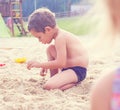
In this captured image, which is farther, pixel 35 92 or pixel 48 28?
pixel 48 28

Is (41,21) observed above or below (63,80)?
above

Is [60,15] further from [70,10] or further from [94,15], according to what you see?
[94,15]

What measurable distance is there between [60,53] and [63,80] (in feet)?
0.57

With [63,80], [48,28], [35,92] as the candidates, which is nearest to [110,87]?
[35,92]

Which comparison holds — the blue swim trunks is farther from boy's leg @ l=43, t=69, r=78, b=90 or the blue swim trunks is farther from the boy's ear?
the boy's ear

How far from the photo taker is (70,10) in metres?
8.20

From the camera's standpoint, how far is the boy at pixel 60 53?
252cm

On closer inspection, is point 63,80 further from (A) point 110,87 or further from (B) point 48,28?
(A) point 110,87

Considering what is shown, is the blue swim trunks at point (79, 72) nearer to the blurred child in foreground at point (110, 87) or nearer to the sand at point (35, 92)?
the sand at point (35, 92)

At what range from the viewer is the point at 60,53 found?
8.25ft

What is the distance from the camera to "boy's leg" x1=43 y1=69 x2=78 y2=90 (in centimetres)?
246

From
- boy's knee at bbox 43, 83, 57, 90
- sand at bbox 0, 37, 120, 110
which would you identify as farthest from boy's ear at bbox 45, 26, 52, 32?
boy's knee at bbox 43, 83, 57, 90

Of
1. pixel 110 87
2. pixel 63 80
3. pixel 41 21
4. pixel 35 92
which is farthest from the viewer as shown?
pixel 41 21

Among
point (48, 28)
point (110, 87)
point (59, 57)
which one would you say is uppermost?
point (110, 87)
